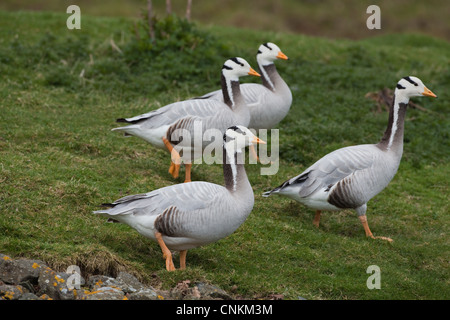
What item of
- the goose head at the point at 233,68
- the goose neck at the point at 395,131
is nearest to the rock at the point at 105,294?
the goose neck at the point at 395,131

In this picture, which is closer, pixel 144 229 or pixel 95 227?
pixel 144 229

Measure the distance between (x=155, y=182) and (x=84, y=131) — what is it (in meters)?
2.13

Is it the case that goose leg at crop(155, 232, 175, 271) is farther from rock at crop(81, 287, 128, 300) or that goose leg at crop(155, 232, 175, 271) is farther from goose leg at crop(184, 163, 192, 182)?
goose leg at crop(184, 163, 192, 182)

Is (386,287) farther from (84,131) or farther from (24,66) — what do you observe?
(24,66)

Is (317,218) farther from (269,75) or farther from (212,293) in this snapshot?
(269,75)

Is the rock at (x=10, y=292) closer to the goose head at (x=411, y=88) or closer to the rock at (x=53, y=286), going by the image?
the rock at (x=53, y=286)

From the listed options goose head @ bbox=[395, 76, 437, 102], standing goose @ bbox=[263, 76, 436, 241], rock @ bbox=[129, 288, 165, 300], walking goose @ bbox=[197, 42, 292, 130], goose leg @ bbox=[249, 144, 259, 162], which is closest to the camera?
rock @ bbox=[129, 288, 165, 300]

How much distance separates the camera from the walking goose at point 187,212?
6.96 metres

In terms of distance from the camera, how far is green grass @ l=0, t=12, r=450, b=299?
286 inches

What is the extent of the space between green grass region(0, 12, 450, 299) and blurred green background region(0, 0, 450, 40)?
8286mm

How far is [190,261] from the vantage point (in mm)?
7609

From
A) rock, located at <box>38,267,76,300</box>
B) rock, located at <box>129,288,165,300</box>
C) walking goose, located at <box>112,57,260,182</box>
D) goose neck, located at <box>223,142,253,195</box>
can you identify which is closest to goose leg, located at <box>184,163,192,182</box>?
walking goose, located at <box>112,57,260,182</box>

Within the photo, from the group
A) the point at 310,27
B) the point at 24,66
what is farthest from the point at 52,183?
the point at 310,27
